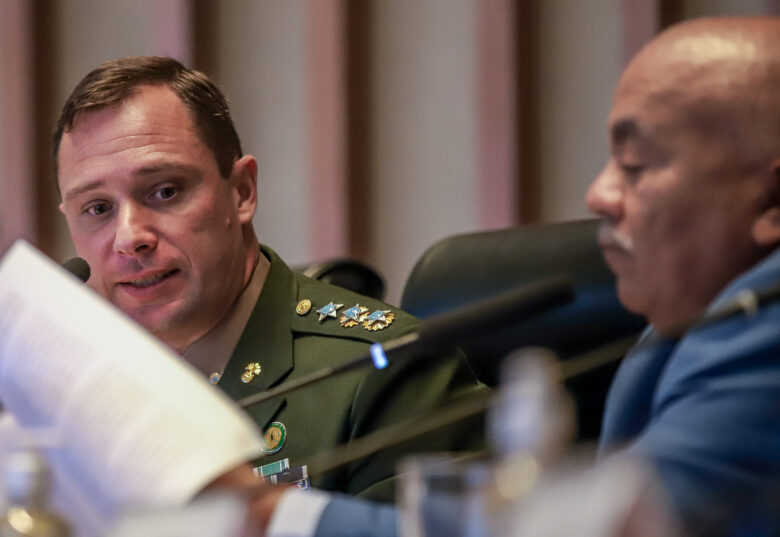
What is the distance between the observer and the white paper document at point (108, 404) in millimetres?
684

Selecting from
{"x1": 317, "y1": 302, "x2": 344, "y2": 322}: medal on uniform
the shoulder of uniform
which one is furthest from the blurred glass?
{"x1": 317, "y1": 302, "x2": 344, "y2": 322}: medal on uniform

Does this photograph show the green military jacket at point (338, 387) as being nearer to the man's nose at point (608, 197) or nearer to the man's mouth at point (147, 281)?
the man's mouth at point (147, 281)

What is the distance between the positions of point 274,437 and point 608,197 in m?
0.73

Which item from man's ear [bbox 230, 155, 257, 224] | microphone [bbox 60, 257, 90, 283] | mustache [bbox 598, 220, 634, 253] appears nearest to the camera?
mustache [bbox 598, 220, 634, 253]

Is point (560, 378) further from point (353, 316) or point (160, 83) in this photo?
point (160, 83)

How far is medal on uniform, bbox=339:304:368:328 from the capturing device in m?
1.62

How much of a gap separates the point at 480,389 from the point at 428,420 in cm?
80

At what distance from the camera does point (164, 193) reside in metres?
1.61

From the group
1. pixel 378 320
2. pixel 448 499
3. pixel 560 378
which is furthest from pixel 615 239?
pixel 378 320

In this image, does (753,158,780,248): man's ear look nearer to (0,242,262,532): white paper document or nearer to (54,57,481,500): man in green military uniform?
(0,242,262,532): white paper document

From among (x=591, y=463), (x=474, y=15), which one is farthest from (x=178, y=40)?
(x=591, y=463)

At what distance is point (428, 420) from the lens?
2.45 ft

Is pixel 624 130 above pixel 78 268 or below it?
above

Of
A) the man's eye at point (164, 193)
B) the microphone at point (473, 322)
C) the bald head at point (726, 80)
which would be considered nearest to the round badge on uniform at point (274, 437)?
the man's eye at point (164, 193)
